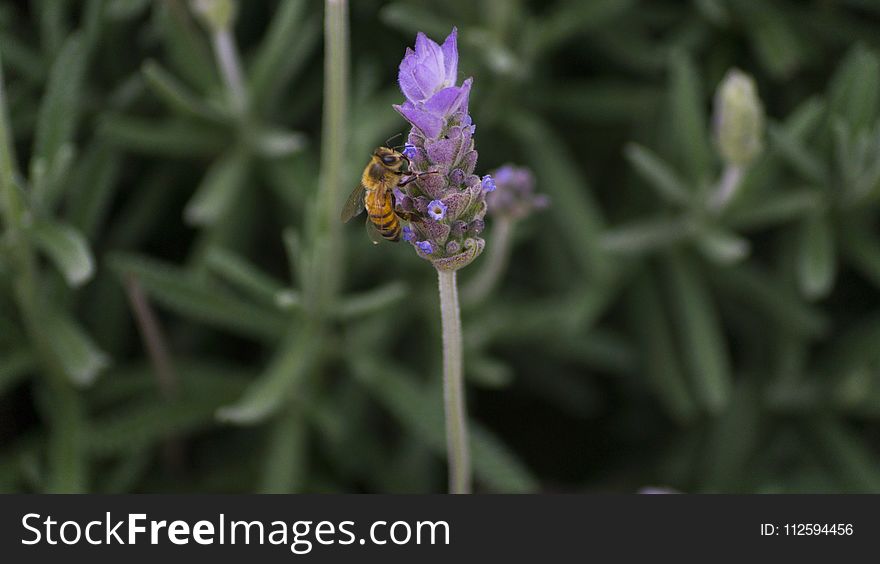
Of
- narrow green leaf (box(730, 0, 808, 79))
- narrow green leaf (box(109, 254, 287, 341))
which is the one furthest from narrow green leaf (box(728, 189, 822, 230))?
narrow green leaf (box(109, 254, 287, 341))

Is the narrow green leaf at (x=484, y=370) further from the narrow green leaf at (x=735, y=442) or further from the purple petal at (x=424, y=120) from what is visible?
the purple petal at (x=424, y=120)

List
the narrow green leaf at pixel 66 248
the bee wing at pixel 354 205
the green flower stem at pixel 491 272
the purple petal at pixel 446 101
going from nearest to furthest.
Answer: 1. the purple petal at pixel 446 101
2. the bee wing at pixel 354 205
3. the narrow green leaf at pixel 66 248
4. the green flower stem at pixel 491 272

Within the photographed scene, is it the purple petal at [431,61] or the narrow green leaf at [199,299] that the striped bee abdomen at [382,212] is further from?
the narrow green leaf at [199,299]

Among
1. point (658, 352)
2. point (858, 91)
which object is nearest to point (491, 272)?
point (658, 352)

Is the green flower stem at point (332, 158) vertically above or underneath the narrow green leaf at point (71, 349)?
above

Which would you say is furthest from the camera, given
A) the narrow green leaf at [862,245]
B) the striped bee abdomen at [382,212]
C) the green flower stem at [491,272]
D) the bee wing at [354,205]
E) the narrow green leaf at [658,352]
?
the narrow green leaf at [658,352]

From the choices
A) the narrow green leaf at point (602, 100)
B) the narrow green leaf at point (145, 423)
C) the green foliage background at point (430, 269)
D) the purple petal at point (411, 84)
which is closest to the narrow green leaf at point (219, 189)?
the green foliage background at point (430, 269)

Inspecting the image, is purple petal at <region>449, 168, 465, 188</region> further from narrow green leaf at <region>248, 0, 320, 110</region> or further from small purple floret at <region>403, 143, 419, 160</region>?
narrow green leaf at <region>248, 0, 320, 110</region>

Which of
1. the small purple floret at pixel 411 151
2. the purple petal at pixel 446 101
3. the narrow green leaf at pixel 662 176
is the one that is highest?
the narrow green leaf at pixel 662 176

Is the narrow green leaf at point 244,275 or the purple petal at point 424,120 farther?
the narrow green leaf at point 244,275
